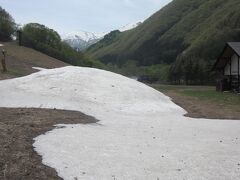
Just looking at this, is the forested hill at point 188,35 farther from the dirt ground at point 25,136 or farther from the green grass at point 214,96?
the dirt ground at point 25,136

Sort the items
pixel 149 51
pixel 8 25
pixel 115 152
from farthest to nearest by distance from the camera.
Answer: pixel 149 51 → pixel 8 25 → pixel 115 152

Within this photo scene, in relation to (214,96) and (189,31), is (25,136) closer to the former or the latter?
(214,96)

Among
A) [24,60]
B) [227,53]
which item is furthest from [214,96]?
[24,60]

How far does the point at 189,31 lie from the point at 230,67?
113m

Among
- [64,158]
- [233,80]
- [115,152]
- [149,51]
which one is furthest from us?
[149,51]

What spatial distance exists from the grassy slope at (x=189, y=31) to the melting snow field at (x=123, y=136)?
8851cm

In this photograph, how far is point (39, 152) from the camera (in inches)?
433

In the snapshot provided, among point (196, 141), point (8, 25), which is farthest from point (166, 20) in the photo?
point (196, 141)

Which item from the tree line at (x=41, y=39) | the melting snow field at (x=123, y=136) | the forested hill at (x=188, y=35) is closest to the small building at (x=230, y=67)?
the melting snow field at (x=123, y=136)

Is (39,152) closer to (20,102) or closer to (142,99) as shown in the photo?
(20,102)

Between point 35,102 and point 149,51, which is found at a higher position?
point 149,51

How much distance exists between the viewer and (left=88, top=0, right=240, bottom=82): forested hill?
111 meters

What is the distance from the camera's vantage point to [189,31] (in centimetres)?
16275

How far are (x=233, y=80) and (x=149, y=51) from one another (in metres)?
133
